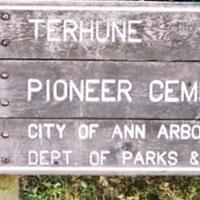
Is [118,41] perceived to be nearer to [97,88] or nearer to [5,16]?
[97,88]

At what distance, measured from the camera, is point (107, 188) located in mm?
5328

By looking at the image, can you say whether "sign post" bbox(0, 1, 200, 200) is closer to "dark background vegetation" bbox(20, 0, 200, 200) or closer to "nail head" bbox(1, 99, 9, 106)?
"nail head" bbox(1, 99, 9, 106)

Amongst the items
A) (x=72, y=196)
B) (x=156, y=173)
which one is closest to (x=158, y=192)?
(x=72, y=196)

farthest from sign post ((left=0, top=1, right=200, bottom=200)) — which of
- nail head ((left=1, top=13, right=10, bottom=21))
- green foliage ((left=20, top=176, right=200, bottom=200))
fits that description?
green foliage ((left=20, top=176, right=200, bottom=200))

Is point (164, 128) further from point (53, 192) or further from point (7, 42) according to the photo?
point (53, 192)

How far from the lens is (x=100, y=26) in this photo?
3150 mm

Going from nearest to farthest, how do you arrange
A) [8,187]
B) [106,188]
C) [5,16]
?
[5,16]
[8,187]
[106,188]

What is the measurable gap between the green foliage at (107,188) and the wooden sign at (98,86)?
6.33 feet

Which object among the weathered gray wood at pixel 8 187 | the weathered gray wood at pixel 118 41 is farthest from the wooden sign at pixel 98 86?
the weathered gray wood at pixel 8 187

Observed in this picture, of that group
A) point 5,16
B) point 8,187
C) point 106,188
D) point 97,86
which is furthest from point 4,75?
point 106,188

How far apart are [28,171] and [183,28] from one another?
0.84 m

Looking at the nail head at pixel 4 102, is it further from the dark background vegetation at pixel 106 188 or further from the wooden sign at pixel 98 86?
the dark background vegetation at pixel 106 188

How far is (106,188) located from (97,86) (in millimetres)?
2246

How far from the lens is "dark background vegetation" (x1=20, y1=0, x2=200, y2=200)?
5.15 metres
